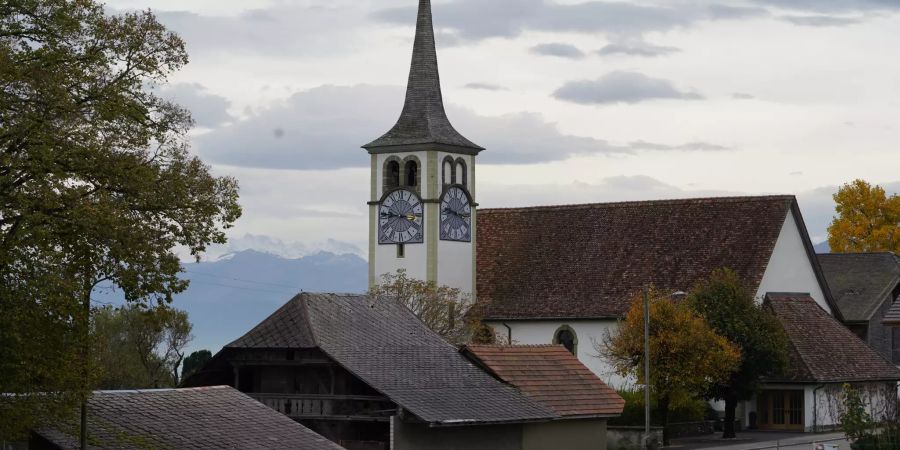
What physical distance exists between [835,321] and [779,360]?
10060 millimetres

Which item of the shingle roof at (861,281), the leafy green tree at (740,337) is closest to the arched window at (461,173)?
the shingle roof at (861,281)

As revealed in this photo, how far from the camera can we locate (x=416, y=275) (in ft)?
247

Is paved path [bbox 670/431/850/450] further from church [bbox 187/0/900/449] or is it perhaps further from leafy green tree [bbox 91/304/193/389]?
leafy green tree [bbox 91/304/193/389]

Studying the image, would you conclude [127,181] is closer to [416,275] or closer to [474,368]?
[474,368]

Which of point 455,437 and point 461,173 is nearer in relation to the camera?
point 455,437

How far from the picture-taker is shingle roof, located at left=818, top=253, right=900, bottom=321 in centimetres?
7731

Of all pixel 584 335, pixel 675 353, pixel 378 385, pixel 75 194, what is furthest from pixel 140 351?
pixel 75 194

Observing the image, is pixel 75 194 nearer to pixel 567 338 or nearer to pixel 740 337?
pixel 740 337

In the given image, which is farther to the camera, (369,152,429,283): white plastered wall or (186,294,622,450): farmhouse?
(369,152,429,283): white plastered wall

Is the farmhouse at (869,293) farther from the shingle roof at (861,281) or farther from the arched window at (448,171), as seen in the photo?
the arched window at (448,171)

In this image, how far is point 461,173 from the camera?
256 ft

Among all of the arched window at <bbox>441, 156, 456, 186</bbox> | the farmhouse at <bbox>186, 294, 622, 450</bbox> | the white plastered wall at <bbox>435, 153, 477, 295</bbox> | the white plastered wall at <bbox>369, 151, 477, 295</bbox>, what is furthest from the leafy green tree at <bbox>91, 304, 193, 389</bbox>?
the farmhouse at <bbox>186, 294, 622, 450</bbox>

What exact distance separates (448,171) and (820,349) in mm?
20123

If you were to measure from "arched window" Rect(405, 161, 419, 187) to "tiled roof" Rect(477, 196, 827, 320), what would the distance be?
4996 mm
